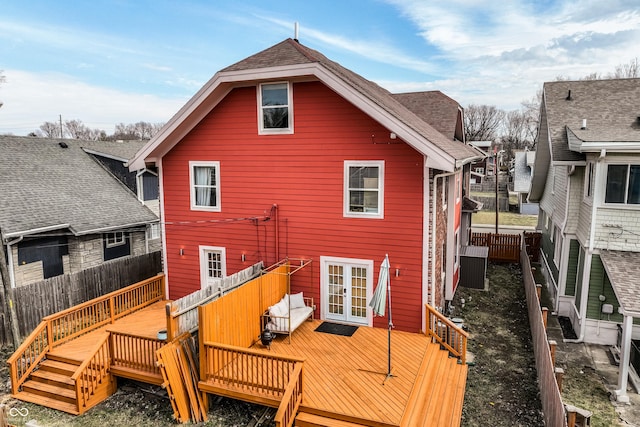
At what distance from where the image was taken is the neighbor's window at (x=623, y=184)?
1033cm

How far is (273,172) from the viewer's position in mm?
11117

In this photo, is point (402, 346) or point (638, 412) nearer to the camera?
point (638, 412)

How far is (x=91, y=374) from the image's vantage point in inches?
334

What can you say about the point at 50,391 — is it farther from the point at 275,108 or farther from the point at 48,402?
the point at 275,108

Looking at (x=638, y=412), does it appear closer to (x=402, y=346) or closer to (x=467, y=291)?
(x=402, y=346)

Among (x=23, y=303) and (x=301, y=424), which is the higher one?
(x=23, y=303)

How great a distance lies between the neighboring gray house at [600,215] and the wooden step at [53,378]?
1145 centimetres

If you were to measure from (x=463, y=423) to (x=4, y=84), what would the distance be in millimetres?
15061

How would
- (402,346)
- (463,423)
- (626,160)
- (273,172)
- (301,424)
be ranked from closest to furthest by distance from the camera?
(301,424), (463,423), (402,346), (626,160), (273,172)

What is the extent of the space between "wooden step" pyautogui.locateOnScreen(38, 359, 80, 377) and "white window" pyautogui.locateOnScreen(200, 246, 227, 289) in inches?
161

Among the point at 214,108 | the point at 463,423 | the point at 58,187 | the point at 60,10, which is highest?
the point at 60,10

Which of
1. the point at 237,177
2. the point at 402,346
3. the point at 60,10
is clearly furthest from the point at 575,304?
the point at 60,10

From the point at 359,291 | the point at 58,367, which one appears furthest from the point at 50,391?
the point at 359,291

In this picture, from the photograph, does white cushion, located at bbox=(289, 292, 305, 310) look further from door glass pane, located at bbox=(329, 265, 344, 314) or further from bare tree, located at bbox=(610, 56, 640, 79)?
bare tree, located at bbox=(610, 56, 640, 79)
